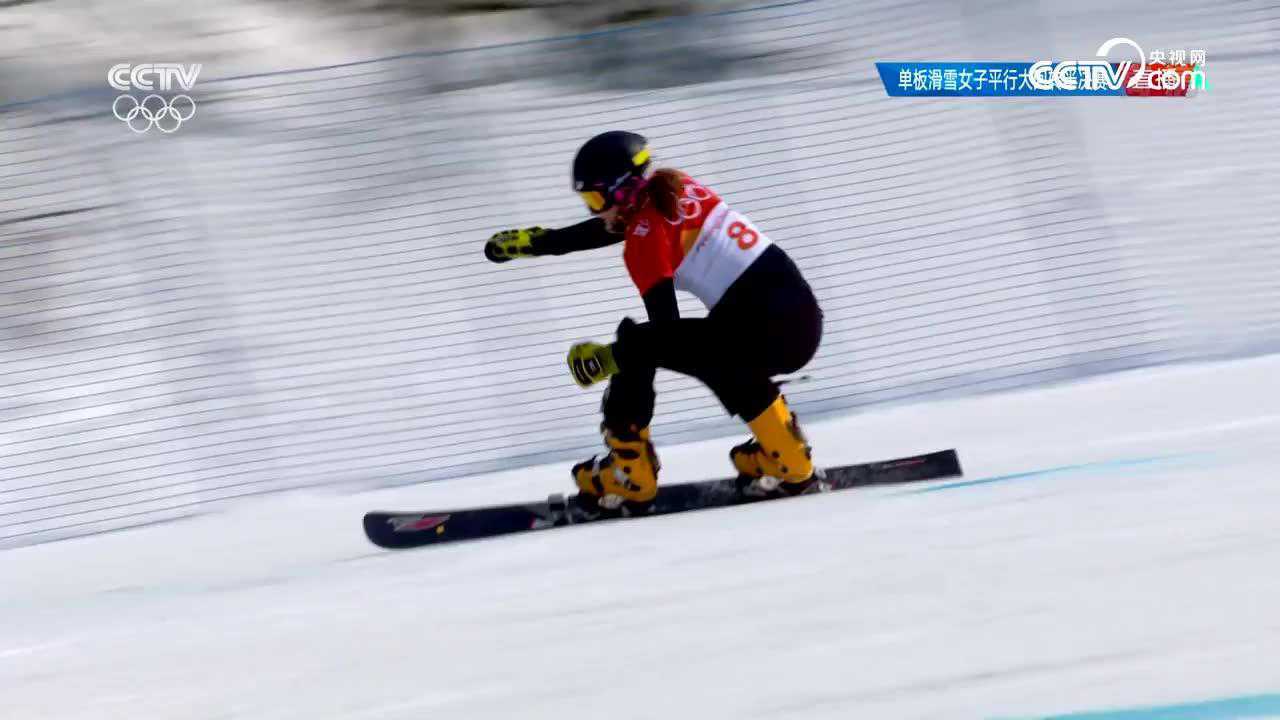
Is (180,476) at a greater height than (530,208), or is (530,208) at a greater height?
(530,208)

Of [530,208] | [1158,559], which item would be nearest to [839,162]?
[530,208]

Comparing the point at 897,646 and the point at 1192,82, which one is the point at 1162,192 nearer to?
the point at 1192,82

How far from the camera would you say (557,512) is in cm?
346

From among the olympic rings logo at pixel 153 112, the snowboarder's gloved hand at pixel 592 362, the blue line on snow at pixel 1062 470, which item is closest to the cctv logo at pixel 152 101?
the olympic rings logo at pixel 153 112

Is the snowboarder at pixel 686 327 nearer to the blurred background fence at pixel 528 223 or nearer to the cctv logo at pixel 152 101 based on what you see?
the blurred background fence at pixel 528 223

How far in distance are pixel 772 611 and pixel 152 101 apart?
4.44m

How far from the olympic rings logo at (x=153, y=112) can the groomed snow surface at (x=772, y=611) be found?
2.26 meters

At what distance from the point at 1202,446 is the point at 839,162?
2.44 metres

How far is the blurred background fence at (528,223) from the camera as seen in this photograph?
4953 millimetres

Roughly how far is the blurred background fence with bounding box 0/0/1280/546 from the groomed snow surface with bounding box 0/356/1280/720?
3.79ft

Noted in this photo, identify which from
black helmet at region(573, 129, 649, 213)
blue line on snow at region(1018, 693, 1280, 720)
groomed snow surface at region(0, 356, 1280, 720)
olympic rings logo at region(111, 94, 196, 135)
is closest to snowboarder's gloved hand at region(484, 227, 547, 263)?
black helmet at region(573, 129, 649, 213)

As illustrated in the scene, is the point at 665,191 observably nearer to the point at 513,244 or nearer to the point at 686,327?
the point at 686,327

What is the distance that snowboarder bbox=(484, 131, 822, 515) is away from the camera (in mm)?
3188

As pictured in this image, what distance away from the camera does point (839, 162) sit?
5344 millimetres
